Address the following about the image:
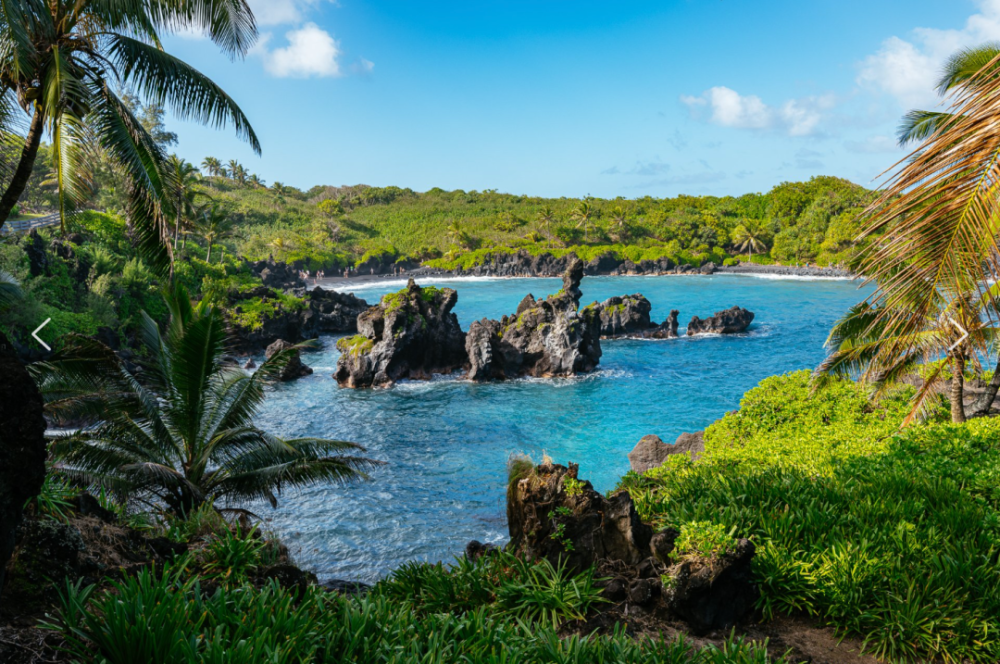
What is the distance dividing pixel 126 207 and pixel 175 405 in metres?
3.53

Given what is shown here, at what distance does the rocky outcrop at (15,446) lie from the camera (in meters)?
3.92

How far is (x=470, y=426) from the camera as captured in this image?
90.5 feet

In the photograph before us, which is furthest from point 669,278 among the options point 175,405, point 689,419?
point 175,405

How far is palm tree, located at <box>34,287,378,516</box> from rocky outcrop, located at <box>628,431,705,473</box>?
10017mm

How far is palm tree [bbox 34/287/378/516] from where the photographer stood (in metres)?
9.84

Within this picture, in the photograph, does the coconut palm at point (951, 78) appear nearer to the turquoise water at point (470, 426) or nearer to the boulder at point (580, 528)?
the boulder at point (580, 528)

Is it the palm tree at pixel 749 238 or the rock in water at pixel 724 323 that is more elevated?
the palm tree at pixel 749 238

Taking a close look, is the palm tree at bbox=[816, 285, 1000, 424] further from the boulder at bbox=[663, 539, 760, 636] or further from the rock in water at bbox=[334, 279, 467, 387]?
the rock in water at bbox=[334, 279, 467, 387]

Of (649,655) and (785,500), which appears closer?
(649,655)

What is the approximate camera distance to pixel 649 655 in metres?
4.34

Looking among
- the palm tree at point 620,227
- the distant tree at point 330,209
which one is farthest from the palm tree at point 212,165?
the palm tree at point 620,227

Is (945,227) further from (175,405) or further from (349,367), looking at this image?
(349,367)

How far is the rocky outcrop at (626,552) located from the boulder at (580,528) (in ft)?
0.04

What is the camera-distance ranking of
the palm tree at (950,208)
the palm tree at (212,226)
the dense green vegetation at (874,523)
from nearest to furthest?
the palm tree at (950,208) < the dense green vegetation at (874,523) < the palm tree at (212,226)
